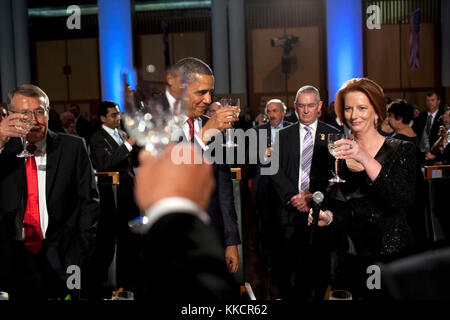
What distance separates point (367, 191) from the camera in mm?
1800

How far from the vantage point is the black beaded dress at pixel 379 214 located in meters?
1.73

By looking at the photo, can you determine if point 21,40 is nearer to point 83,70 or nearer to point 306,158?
point 83,70

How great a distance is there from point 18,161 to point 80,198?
0.31 metres

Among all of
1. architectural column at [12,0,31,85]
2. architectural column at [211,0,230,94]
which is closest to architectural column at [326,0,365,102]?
architectural column at [211,0,230,94]

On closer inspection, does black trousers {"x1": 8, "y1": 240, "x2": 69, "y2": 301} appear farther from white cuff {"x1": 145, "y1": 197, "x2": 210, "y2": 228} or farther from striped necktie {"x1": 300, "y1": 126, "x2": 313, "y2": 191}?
striped necktie {"x1": 300, "y1": 126, "x2": 313, "y2": 191}

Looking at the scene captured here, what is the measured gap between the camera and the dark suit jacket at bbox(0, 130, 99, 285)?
1.90m

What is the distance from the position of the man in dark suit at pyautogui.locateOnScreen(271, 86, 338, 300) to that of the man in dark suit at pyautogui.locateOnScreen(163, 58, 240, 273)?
27.3 inches

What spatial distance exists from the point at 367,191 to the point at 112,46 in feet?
→ 24.2

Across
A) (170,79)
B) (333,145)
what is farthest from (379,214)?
(170,79)

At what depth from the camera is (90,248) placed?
2.02 metres

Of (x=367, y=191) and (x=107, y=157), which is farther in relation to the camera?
(x=107, y=157)

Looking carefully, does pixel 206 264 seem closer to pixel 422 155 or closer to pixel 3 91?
pixel 422 155

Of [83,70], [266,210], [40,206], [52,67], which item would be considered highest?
[52,67]

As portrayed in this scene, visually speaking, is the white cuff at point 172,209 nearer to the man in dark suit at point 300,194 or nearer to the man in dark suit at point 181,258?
the man in dark suit at point 181,258
